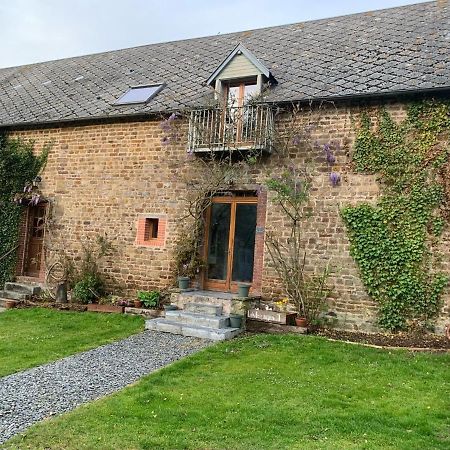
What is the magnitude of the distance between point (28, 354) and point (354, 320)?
6.40m

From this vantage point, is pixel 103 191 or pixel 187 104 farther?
pixel 103 191

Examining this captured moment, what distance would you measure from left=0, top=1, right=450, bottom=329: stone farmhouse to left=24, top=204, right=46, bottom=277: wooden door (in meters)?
0.03

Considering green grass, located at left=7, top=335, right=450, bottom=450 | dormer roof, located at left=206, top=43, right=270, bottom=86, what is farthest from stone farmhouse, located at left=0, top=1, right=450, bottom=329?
green grass, located at left=7, top=335, right=450, bottom=450

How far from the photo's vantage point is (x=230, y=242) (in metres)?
12.0

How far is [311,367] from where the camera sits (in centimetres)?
759

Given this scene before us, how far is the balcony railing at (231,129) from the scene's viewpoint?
438 inches

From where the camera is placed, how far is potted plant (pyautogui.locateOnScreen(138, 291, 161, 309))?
1191cm

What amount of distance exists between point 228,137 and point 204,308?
4008 mm

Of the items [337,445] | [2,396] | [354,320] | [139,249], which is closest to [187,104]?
[139,249]

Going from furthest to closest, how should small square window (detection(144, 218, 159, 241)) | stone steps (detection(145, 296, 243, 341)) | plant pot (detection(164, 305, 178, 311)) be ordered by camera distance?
small square window (detection(144, 218, 159, 241)) < plant pot (detection(164, 305, 178, 311)) < stone steps (detection(145, 296, 243, 341))

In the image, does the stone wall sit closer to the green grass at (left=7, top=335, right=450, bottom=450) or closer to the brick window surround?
the brick window surround

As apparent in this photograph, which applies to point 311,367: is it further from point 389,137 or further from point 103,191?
point 103,191

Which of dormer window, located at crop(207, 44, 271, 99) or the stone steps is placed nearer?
the stone steps

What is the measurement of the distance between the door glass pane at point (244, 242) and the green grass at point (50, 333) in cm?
263
